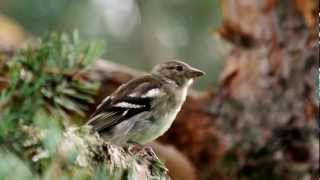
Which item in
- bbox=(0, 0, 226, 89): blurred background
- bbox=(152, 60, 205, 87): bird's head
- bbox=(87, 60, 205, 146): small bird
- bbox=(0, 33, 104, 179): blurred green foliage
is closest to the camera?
bbox=(0, 33, 104, 179): blurred green foliage

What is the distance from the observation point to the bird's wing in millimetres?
3934

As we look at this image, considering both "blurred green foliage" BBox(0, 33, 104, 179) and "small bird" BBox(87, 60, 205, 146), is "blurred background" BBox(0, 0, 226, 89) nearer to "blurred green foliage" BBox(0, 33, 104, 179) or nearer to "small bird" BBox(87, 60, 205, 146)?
"small bird" BBox(87, 60, 205, 146)

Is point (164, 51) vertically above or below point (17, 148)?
below

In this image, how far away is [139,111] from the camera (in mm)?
4031

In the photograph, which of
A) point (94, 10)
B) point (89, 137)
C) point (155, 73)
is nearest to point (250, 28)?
point (155, 73)

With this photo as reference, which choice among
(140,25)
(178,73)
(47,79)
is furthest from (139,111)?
(140,25)

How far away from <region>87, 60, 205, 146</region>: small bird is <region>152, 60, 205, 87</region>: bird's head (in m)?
0.11

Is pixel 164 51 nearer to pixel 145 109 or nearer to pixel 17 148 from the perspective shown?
pixel 145 109

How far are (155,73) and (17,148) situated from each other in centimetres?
327

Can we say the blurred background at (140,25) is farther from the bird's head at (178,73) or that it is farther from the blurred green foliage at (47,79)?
the blurred green foliage at (47,79)

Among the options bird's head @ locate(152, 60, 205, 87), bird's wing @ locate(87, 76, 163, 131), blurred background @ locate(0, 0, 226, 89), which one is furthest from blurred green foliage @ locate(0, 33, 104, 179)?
blurred background @ locate(0, 0, 226, 89)

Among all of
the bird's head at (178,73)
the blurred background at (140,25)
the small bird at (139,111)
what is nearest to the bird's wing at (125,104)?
the small bird at (139,111)

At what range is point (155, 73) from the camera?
15.3ft

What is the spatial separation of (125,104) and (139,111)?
11 centimetres
